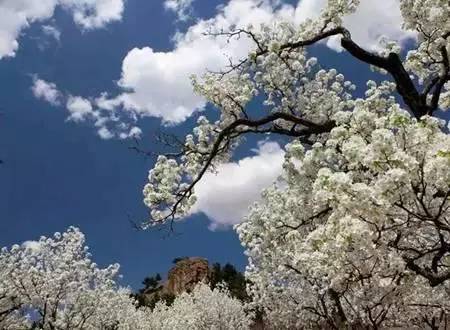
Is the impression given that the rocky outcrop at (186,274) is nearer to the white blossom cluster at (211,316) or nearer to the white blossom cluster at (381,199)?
the white blossom cluster at (211,316)

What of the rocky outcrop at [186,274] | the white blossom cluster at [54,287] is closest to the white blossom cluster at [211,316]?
the white blossom cluster at [54,287]

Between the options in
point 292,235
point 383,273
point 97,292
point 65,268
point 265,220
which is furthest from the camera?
point 97,292

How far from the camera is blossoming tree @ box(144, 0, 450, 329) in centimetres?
696

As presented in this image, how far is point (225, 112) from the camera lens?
14516mm

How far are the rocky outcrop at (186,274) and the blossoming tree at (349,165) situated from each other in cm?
7893

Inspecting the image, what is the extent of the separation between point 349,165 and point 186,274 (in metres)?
92.8

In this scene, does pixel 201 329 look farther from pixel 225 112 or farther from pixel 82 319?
pixel 225 112

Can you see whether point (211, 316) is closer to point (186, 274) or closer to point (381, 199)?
point (186, 274)

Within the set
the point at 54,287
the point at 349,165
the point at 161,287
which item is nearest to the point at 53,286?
the point at 54,287

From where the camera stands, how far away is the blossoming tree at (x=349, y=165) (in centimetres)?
696

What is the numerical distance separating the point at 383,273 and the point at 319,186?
186 centimetres

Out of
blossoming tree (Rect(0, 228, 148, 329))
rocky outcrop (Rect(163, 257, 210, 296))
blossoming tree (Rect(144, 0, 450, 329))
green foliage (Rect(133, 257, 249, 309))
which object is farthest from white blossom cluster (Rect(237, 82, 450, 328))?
rocky outcrop (Rect(163, 257, 210, 296))

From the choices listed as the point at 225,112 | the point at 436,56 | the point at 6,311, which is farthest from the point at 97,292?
the point at 436,56

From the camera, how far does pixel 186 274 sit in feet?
322
